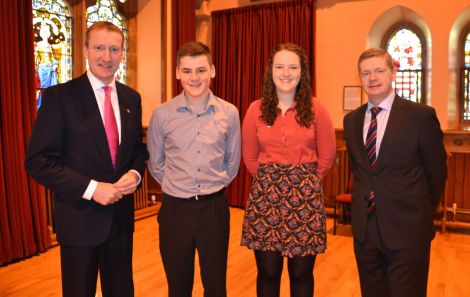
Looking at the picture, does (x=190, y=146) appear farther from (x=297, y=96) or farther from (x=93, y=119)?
(x=297, y=96)

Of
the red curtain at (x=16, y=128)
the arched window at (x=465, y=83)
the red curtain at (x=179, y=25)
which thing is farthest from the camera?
the red curtain at (x=179, y=25)

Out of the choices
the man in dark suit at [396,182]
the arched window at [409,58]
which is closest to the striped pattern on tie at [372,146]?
the man in dark suit at [396,182]

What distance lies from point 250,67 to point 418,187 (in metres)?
4.71

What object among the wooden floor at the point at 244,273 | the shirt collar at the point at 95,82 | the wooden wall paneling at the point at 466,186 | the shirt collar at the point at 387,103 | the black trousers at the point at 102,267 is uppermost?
the shirt collar at the point at 95,82

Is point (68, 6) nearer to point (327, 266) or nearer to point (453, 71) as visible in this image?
point (327, 266)

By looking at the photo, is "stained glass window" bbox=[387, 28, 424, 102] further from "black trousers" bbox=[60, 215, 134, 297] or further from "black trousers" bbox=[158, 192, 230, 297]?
"black trousers" bbox=[60, 215, 134, 297]

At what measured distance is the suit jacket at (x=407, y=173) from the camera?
2.04m

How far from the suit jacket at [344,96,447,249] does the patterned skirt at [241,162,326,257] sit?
27cm

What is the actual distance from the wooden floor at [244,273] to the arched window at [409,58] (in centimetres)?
221

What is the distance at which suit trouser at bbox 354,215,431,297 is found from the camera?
2.05 meters

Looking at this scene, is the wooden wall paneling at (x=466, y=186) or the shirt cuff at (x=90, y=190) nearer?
the shirt cuff at (x=90, y=190)

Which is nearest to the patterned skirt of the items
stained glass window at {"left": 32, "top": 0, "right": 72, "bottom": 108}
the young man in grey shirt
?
the young man in grey shirt

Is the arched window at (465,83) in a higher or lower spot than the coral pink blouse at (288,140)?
higher

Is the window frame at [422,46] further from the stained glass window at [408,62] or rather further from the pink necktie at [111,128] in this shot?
the pink necktie at [111,128]
